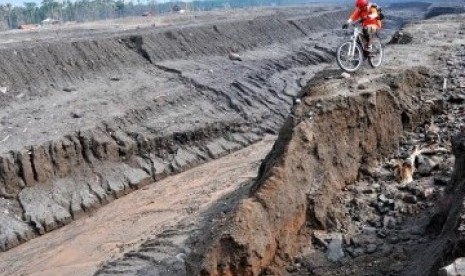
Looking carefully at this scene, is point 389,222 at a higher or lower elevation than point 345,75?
lower

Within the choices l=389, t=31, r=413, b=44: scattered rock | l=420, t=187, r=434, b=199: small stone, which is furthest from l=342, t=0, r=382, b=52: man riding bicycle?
l=420, t=187, r=434, b=199: small stone

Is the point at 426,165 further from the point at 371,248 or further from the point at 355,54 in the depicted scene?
the point at 355,54

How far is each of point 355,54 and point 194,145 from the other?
8.17 metres

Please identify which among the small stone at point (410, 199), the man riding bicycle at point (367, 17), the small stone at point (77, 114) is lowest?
the small stone at point (77, 114)

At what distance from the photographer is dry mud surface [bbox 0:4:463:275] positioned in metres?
6.82

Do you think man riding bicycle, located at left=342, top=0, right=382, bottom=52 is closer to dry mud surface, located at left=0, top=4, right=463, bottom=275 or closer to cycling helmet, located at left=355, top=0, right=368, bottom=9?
cycling helmet, located at left=355, top=0, right=368, bottom=9

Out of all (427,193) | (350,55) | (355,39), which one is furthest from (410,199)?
(355,39)

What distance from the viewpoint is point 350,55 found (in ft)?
35.6

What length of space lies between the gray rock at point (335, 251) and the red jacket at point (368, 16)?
20.0ft

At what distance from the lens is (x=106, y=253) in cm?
1137

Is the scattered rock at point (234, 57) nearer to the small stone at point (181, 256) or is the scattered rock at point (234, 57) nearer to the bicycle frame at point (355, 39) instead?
the bicycle frame at point (355, 39)

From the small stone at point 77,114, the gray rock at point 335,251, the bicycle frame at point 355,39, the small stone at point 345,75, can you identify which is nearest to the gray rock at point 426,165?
the gray rock at point 335,251

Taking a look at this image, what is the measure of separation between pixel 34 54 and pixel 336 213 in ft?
56.9

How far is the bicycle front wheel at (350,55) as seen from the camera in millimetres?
10805
